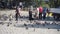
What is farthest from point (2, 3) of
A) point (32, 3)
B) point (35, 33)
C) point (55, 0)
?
point (35, 33)

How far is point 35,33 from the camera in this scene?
1455 centimetres

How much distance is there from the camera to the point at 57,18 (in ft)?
85.9

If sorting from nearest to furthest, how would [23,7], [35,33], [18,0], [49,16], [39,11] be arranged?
[35,33] → [39,11] → [49,16] → [23,7] → [18,0]

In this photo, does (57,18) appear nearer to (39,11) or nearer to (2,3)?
(39,11)

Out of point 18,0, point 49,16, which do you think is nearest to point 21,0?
point 18,0

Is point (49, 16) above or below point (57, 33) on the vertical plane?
below

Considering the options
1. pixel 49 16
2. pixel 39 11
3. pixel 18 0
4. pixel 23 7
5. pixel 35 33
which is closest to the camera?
pixel 35 33

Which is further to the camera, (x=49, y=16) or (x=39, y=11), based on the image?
(x=49, y=16)

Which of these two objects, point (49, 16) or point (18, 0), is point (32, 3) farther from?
point (49, 16)

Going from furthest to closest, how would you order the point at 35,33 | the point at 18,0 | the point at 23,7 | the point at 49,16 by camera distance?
the point at 18,0
the point at 23,7
the point at 49,16
the point at 35,33

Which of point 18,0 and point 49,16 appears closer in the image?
point 49,16

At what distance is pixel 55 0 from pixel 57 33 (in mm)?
30216

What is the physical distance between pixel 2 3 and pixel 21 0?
4137 mm

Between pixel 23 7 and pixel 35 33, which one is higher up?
pixel 35 33
